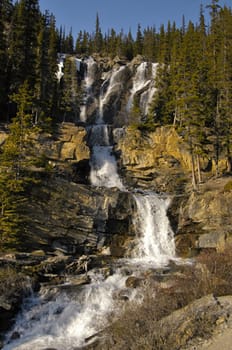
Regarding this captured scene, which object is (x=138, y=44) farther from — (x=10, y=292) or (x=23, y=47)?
(x=10, y=292)

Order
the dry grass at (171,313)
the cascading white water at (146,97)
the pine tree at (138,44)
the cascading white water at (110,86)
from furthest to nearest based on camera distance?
the pine tree at (138,44)
the cascading white water at (110,86)
the cascading white water at (146,97)
the dry grass at (171,313)

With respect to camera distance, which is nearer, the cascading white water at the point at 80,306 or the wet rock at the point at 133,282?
the cascading white water at the point at 80,306

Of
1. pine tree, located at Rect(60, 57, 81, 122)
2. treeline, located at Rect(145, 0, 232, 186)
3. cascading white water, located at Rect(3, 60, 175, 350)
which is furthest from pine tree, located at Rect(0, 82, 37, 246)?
pine tree, located at Rect(60, 57, 81, 122)

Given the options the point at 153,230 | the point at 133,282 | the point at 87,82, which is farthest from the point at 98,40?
the point at 133,282

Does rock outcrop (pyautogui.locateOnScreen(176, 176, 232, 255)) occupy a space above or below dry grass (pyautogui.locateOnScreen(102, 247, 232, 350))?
above

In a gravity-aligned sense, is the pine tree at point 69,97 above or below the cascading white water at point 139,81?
below

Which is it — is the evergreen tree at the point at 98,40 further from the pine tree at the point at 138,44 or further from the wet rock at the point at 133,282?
the wet rock at the point at 133,282

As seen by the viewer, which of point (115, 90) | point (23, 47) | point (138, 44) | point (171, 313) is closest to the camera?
point (171, 313)

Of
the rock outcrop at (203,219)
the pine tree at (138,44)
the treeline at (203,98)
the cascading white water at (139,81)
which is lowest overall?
the rock outcrop at (203,219)

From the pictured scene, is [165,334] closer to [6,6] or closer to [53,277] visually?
[53,277]

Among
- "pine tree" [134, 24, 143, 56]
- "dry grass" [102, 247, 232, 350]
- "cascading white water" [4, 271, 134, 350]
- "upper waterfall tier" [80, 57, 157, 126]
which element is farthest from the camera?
"pine tree" [134, 24, 143, 56]

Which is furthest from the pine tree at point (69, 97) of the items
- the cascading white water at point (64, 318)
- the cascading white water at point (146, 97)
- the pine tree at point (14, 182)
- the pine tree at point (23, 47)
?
the cascading white water at point (64, 318)

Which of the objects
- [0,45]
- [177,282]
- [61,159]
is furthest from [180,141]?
[177,282]

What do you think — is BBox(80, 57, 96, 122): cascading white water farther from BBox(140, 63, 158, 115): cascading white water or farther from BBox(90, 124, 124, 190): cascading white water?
BBox(90, 124, 124, 190): cascading white water
